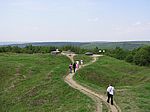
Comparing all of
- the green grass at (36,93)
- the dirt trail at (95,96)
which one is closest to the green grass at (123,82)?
the dirt trail at (95,96)

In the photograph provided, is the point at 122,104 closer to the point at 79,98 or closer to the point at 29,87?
the point at 79,98

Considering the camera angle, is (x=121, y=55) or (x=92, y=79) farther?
(x=121, y=55)

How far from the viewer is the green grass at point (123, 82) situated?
2758cm

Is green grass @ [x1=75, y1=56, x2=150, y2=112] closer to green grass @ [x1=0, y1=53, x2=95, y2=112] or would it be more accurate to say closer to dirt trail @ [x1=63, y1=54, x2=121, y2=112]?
dirt trail @ [x1=63, y1=54, x2=121, y2=112]

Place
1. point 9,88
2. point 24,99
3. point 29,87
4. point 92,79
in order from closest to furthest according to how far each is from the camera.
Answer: point 24,99
point 29,87
point 9,88
point 92,79

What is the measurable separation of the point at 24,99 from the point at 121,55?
293 feet

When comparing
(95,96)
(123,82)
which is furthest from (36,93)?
(123,82)

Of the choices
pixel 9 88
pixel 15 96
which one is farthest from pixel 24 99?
pixel 9 88

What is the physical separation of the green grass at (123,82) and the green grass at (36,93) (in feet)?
11.8

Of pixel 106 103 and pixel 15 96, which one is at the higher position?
pixel 106 103

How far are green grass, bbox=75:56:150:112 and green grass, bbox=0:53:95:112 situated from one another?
11.8ft

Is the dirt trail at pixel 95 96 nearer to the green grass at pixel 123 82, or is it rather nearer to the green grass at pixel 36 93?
the green grass at pixel 36 93

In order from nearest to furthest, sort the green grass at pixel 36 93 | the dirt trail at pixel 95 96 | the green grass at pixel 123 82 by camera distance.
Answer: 1. the dirt trail at pixel 95 96
2. the green grass at pixel 123 82
3. the green grass at pixel 36 93

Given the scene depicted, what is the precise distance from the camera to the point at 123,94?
33.1 metres
